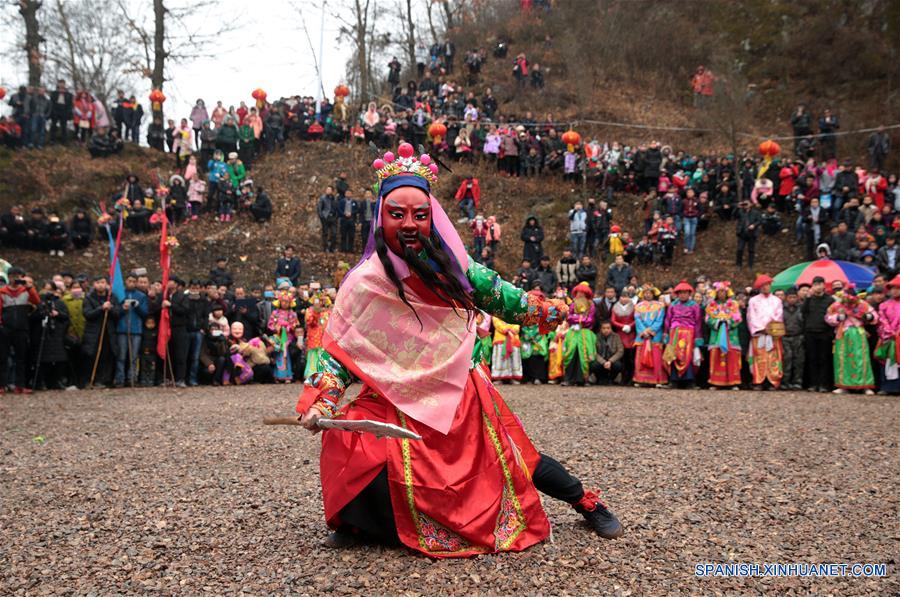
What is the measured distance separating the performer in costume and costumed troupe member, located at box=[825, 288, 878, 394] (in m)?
8.68

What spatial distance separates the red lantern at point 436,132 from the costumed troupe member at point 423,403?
59.7 feet

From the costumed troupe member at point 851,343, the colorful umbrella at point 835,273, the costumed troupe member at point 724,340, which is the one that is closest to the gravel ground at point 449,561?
the costumed troupe member at point 851,343

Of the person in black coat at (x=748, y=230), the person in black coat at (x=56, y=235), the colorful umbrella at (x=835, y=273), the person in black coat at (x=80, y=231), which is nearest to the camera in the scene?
the colorful umbrella at (x=835, y=273)

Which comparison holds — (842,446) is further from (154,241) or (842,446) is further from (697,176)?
(154,241)

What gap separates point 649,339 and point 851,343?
114 inches

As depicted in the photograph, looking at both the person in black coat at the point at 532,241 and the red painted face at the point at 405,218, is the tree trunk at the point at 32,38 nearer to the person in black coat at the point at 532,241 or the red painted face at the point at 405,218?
the person in black coat at the point at 532,241

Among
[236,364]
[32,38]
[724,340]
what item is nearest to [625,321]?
[724,340]

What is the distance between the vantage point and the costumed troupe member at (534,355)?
43.6ft

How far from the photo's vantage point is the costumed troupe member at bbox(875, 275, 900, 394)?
35.9 feet

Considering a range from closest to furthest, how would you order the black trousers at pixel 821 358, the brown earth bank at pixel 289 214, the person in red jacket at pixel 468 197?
the black trousers at pixel 821 358 → the brown earth bank at pixel 289 214 → the person in red jacket at pixel 468 197

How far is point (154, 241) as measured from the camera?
779 inches

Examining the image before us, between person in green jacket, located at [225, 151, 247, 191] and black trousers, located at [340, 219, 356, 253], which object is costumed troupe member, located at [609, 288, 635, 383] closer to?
black trousers, located at [340, 219, 356, 253]

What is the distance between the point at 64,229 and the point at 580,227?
12.0 meters

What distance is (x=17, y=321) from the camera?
11.3 meters
